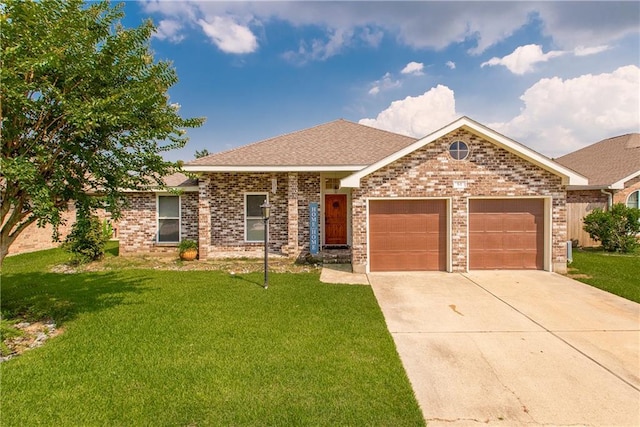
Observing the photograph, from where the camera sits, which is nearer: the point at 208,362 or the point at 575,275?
the point at 208,362

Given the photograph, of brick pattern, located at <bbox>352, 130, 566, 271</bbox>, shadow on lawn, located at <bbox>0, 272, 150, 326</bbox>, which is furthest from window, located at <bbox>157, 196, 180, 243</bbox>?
brick pattern, located at <bbox>352, 130, 566, 271</bbox>

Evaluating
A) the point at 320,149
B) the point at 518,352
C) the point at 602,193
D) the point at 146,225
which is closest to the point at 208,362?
the point at 518,352

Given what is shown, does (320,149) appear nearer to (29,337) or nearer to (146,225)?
(146,225)

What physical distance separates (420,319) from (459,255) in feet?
14.2

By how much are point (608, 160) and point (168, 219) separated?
71.9ft

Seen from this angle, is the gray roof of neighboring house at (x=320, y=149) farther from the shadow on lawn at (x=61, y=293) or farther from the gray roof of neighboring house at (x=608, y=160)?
the gray roof of neighboring house at (x=608, y=160)

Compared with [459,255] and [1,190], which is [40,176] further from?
[459,255]

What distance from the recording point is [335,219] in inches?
488

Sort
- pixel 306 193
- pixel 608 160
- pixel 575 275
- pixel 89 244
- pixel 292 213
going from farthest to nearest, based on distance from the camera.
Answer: pixel 608 160 < pixel 306 193 < pixel 292 213 < pixel 89 244 < pixel 575 275

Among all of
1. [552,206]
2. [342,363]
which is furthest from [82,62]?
[552,206]

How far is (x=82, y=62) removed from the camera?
191 inches

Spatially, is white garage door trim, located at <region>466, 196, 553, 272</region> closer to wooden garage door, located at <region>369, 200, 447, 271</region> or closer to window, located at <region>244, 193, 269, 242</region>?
wooden garage door, located at <region>369, 200, 447, 271</region>

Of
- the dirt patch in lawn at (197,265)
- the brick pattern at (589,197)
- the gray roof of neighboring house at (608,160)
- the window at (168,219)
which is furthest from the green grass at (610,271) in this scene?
the window at (168,219)

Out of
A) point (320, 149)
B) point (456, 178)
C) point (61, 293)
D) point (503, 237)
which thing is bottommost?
point (61, 293)
